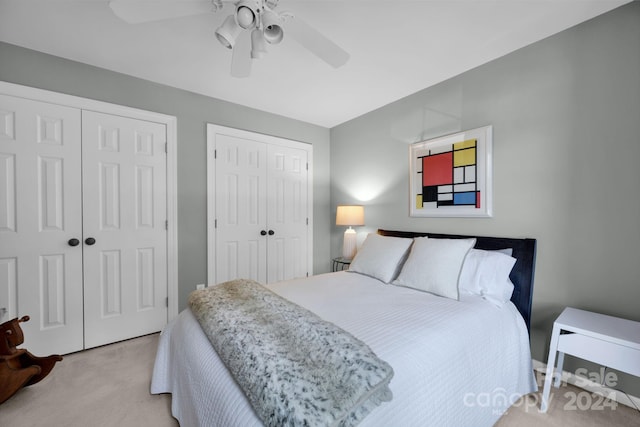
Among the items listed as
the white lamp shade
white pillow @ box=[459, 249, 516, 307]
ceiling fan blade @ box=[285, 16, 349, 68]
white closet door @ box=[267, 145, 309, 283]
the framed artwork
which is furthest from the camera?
white closet door @ box=[267, 145, 309, 283]

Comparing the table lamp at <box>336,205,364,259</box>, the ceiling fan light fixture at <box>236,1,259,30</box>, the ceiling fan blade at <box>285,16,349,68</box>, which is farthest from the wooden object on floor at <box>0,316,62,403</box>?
the table lamp at <box>336,205,364,259</box>

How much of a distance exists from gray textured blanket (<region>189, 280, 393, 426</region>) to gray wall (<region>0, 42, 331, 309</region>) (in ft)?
5.28

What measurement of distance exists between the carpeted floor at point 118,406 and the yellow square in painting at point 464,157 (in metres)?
1.74

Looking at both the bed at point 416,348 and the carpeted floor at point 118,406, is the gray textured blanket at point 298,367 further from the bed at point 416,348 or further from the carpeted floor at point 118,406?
the carpeted floor at point 118,406

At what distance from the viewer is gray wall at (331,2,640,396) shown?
1.61 m

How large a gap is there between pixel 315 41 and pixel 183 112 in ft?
5.96

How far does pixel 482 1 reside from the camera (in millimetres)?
1606

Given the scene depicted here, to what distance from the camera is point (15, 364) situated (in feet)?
5.65

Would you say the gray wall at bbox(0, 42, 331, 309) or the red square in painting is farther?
the red square in painting

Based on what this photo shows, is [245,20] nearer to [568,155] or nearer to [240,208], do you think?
[240,208]

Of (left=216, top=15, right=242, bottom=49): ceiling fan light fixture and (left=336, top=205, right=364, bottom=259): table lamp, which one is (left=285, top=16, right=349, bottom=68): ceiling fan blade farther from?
(left=336, top=205, right=364, bottom=259): table lamp

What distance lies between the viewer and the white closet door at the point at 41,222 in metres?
2.01

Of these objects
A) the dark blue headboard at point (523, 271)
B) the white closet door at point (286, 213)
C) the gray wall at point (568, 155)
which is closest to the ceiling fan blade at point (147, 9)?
the white closet door at point (286, 213)

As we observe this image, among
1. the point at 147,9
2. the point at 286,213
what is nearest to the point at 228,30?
the point at 147,9
